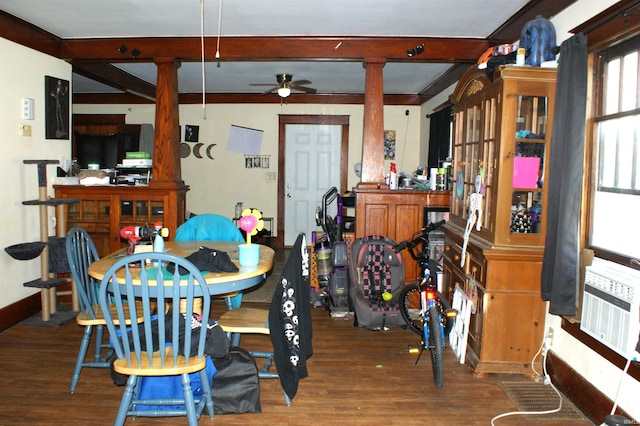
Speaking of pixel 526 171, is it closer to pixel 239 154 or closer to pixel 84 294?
pixel 84 294

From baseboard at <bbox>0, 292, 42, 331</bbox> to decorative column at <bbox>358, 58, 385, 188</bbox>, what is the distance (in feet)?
10.1

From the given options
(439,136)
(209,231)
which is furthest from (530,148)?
(439,136)

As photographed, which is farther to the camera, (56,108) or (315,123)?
(315,123)

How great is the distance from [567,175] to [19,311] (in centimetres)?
423

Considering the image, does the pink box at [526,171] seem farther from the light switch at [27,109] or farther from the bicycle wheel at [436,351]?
the light switch at [27,109]

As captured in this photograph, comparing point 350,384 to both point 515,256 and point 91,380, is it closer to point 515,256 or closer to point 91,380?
point 515,256

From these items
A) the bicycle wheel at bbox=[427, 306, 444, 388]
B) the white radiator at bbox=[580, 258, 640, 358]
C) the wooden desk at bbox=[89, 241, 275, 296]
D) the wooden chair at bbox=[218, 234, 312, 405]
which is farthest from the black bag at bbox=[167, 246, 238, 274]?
the white radiator at bbox=[580, 258, 640, 358]

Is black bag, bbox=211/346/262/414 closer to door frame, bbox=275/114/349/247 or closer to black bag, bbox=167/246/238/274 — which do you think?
black bag, bbox=167/246/238/274

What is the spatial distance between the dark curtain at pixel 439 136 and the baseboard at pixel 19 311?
4.63 m

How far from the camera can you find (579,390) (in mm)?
2680

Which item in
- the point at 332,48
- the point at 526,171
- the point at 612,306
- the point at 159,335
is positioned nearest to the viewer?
the point at 159,335

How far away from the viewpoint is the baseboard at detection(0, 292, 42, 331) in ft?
12.5

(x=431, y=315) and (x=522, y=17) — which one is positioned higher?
(x=522, y=17)

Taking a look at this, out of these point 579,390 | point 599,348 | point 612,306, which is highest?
point 612,306
